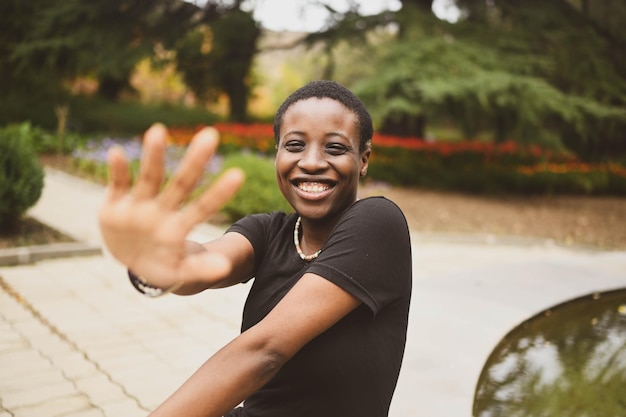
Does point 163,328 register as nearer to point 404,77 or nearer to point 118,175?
point 118,175

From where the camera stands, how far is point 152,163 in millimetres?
1077

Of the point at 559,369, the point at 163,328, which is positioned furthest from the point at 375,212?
the point at 163,328

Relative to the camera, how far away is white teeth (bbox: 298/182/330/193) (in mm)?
1608

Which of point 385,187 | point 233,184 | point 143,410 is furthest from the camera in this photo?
point 385,187

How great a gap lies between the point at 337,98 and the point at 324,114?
0.21ft

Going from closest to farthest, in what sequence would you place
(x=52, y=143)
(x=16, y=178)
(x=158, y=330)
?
(x=158, y=330) → (x=16, y=178) → (x=52, y=143)

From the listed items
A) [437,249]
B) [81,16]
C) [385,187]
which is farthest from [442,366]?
[81,16]

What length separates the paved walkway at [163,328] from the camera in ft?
10.2

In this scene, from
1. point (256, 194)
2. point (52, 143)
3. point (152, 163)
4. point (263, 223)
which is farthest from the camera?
point (52, 143)

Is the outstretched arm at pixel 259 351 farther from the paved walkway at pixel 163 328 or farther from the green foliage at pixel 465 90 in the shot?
the green foliage at pixel 465 90

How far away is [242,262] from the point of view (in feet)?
5.70

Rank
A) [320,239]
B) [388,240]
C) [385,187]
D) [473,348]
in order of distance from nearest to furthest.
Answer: [388,240] < [320,239] < [473,348] < [385,187]

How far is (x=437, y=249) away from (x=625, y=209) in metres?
7.28

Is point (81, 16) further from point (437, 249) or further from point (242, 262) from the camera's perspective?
point (242, 262)
